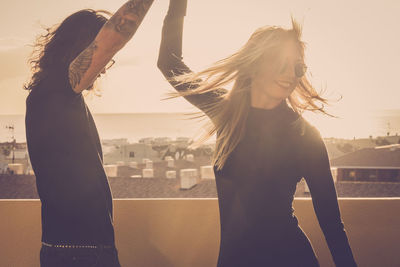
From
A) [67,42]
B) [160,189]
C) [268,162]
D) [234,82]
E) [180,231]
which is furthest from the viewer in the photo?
[160,189]

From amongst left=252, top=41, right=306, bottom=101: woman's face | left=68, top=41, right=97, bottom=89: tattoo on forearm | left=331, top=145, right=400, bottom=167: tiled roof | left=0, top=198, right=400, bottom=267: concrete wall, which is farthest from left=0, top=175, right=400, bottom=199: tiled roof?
left=68, top=41, right=97, bottom=89: tattoo on forearm

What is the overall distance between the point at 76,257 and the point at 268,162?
0.74 metres

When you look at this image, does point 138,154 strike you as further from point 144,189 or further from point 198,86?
point 198,86

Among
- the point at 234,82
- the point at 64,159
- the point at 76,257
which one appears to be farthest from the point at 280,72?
the point at 76,257

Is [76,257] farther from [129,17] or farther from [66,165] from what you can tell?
[129,17]

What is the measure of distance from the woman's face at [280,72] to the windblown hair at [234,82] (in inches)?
0.5

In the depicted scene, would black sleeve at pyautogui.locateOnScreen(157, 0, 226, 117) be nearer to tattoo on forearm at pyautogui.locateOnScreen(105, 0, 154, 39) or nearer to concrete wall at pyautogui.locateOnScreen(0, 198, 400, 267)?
tattoo on forearm at pyautogui.locateOnScreen(105, 0, 154, 39)

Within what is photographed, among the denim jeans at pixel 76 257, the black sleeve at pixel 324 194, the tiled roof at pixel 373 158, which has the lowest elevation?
the tiled roof at pixel 373 158

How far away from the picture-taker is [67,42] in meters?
1.44

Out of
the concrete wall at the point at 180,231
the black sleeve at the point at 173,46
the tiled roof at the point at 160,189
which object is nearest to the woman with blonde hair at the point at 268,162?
the black sleeve at the point at 173,46

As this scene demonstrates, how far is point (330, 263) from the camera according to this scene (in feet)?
8.29

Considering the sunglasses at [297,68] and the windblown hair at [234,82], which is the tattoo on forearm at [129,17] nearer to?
the windblown hair at [234,82]

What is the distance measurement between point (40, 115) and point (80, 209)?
1.14 feet

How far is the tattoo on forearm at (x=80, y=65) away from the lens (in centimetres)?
124
